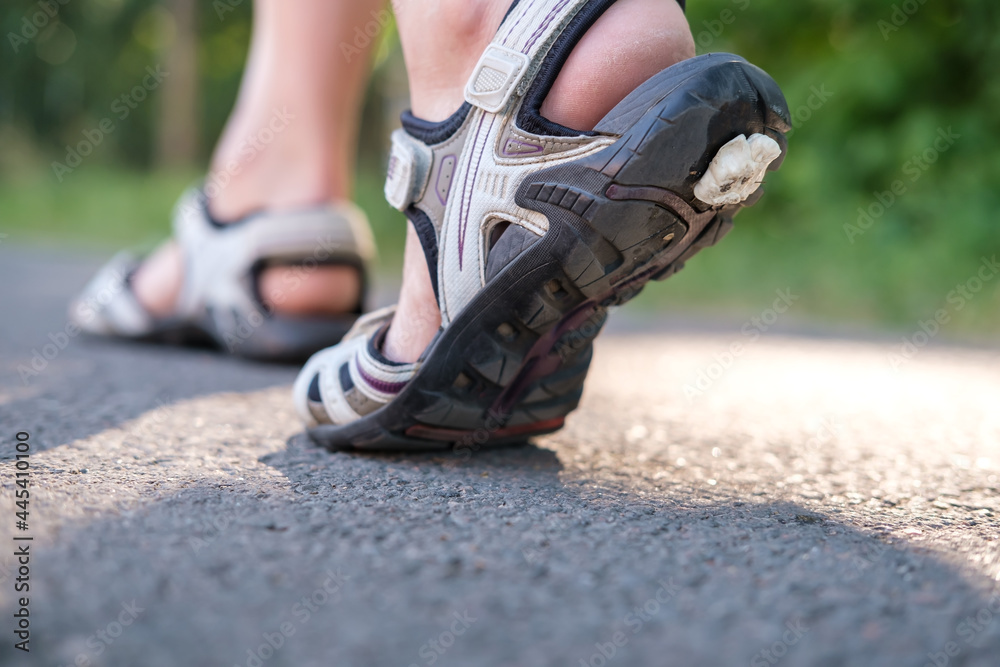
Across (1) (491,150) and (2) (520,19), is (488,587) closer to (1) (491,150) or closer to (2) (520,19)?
(1) (491,150)

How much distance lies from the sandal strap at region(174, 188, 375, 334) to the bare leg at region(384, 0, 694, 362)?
702mm

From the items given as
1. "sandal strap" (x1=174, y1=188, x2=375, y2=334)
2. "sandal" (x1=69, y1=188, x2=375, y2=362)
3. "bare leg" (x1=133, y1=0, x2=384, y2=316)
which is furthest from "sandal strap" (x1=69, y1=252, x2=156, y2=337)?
"bare leg" (x1=133, y1=0, x2=384, y2=316)

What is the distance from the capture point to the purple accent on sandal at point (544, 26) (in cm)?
93

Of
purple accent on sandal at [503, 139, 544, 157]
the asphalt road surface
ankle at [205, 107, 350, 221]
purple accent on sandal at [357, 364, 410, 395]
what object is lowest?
the asphalt road surface

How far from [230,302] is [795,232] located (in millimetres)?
3484

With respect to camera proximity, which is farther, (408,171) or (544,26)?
(408,171)

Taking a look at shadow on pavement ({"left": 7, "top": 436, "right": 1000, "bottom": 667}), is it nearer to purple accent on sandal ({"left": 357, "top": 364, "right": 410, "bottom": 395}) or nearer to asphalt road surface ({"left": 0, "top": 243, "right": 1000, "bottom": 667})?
asphalt road surface ({"left": 0, "top": 243, "right": 1000, "bottom": 667})

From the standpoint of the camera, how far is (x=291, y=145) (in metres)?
1.80

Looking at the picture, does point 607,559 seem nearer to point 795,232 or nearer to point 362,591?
point 362,591

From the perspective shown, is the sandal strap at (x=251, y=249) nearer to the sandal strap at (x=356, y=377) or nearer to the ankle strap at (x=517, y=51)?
the sandal strap at (x=356, y=377)

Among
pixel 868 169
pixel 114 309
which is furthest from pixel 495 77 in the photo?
pixel 868 169

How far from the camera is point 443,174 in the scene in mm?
1021

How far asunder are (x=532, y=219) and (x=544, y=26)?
0.23 m

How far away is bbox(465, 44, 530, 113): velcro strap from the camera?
0.93 meters
